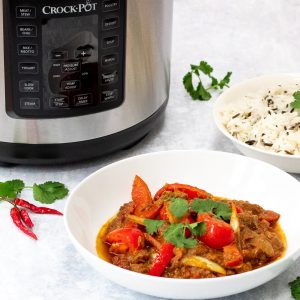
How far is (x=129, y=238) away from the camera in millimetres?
1335

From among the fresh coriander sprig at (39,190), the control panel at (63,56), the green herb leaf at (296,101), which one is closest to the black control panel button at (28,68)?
the control panel at (63,56)

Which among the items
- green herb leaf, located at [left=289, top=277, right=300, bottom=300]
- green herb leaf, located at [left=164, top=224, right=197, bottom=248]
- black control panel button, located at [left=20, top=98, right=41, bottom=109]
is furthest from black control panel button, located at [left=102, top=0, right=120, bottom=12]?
green herb leaf, located at [left=289, top=277, right=300, bottom=300]

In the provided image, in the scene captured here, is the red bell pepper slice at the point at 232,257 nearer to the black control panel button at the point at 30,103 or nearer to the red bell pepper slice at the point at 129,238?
the red bell pepper slice at the point at 129,238

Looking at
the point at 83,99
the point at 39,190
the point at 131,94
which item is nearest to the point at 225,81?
the point at 131,94

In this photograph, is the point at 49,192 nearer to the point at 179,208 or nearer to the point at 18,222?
the point at 18,222

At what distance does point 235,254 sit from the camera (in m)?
1.27

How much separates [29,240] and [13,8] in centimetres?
40

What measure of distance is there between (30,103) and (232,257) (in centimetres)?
52

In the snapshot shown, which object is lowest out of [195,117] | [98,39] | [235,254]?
[195,117]

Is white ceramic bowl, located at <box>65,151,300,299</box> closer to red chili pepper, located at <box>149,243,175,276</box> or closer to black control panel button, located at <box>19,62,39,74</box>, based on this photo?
red chili pepper, located at <box>149,243,175,276</box>

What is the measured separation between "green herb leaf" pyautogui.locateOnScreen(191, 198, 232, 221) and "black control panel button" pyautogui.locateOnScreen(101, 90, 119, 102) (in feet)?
1.16

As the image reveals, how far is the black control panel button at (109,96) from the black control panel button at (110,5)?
0.16m

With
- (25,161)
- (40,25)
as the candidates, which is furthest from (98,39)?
(25,161)

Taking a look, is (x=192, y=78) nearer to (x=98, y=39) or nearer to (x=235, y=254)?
(x=98, y=39)
